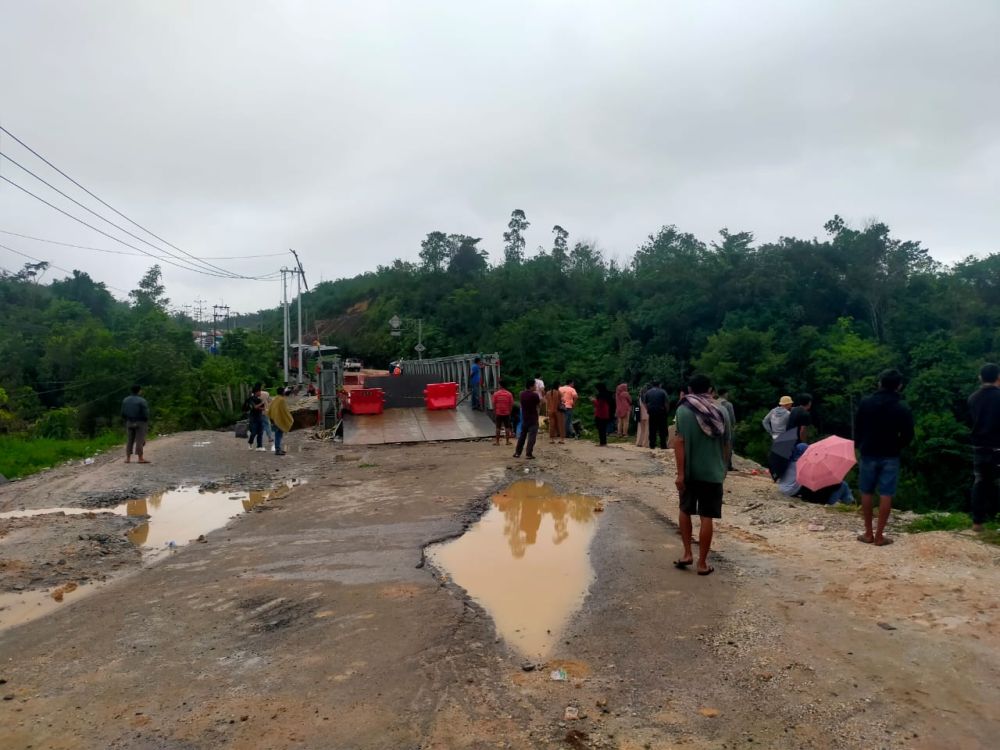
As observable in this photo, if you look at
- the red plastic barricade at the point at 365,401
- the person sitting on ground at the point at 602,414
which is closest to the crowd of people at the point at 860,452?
the person sitting on ground at the point at 602,414

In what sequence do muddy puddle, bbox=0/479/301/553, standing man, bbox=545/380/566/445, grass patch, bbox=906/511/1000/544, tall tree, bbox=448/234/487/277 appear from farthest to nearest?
tall tree, bbox=448/234/487/277, standing man, bbox=545/380/566/445, muddy puddle, bbox=0/479/301/553, grass patch, bbox=906/511/1000/544

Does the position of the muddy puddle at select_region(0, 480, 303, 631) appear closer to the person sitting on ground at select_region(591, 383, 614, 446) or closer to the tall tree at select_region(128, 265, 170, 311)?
the person sitting on ground at select_region(591, 383, 614, 446)

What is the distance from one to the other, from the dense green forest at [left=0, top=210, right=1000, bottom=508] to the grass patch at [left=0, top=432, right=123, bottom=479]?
742 centimetres

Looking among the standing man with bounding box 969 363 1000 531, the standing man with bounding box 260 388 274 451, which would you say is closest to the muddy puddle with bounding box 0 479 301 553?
the standing man with bounding box 260 388 274 451

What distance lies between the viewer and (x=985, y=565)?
530 cm

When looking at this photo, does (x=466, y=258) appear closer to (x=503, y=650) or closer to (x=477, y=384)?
(x=477, y=384)

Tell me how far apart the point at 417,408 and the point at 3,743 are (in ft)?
56.9

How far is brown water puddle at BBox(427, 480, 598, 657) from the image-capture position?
470cm

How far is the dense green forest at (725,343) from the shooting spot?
31.7 m

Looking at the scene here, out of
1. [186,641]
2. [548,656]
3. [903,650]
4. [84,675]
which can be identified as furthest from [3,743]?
[903,650]

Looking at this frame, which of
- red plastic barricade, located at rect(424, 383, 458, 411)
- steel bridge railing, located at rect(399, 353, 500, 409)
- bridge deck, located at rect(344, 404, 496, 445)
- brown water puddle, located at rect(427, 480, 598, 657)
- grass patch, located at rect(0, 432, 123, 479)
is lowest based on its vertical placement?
Result: grass patch, located at rect(0, 432, 123, 479)

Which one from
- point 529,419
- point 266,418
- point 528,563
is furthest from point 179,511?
point 266,418

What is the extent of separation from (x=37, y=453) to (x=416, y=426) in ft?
32.9

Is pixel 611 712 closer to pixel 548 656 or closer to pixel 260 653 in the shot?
pixel 548 656
